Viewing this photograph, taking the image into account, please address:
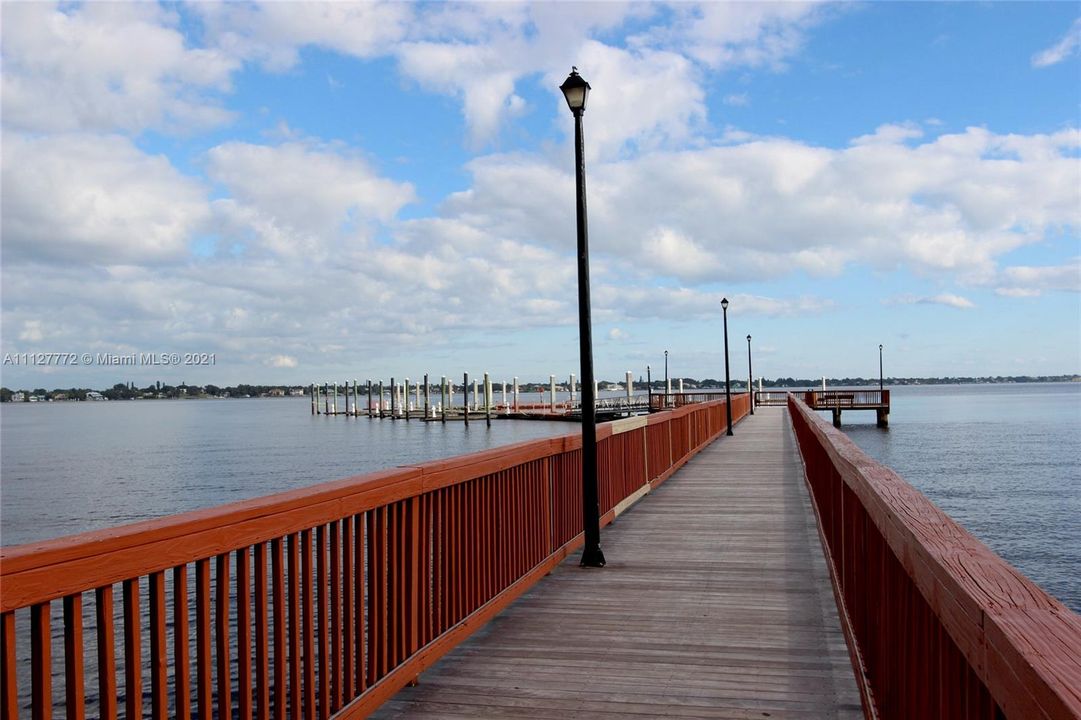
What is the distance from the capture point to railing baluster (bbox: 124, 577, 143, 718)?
2717mm

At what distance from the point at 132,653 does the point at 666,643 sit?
346 centimetres

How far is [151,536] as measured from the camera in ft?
9.14

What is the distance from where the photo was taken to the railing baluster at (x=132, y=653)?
2717 millimetres

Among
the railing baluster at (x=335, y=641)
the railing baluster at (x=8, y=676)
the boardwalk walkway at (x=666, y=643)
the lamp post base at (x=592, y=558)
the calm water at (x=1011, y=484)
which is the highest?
the railing baluster at (x=8, y=676)

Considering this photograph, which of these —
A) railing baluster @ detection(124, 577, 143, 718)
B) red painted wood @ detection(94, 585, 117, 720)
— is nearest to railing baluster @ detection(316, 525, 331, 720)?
railing baluster @ detection(124, 577, 143, 718)

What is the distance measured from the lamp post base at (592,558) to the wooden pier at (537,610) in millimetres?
170

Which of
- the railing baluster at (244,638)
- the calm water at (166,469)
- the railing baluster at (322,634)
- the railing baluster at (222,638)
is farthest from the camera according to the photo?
the calm water at (166,469)

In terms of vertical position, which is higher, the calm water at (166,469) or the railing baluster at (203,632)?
the railing baluster at (203,632)

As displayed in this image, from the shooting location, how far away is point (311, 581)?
12.0 ft

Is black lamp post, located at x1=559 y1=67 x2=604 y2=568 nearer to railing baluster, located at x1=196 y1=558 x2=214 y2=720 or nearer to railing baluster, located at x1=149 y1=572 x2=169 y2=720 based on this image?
railing baluster, located at x1=196 y1=558 x2=214 y2=720

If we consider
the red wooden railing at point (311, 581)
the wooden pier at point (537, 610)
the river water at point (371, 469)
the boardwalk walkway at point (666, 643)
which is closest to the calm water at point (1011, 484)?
the river water at point (371, 469)

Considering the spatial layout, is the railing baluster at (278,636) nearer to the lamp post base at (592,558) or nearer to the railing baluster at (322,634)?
the railing baluster at (322,634)

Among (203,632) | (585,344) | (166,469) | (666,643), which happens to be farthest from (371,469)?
(203,632)

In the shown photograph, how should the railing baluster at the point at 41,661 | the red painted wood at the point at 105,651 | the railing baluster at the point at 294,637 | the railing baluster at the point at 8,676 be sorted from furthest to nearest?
the railing baluster at the point at 294,637 → the red painted wood at the point at 105,651 → the railing baluster at the point at 41,661 → the railing baluster at the point at 8,676
